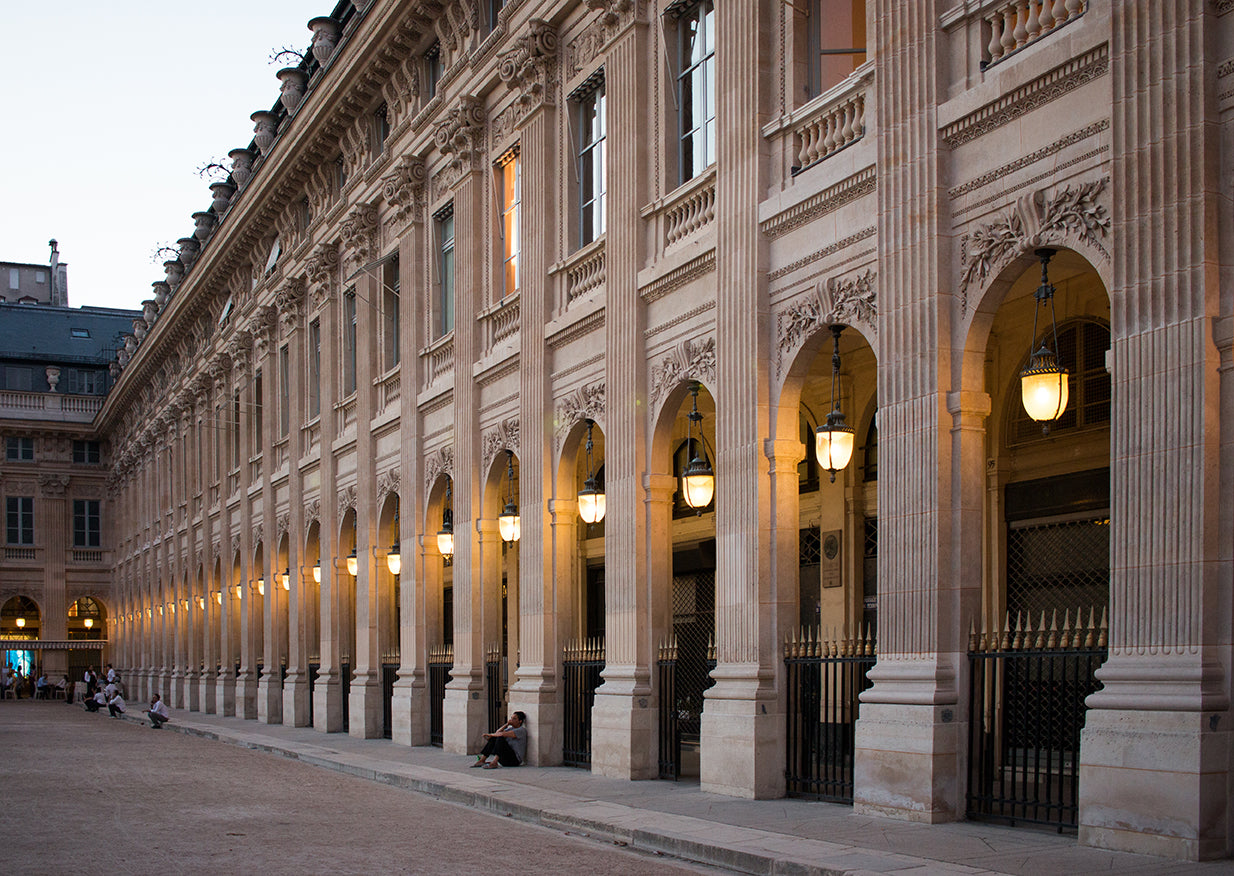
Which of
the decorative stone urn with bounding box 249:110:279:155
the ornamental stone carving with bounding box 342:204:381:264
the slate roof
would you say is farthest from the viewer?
the slate roof

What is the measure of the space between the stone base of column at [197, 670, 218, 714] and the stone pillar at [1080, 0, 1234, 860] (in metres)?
38.4

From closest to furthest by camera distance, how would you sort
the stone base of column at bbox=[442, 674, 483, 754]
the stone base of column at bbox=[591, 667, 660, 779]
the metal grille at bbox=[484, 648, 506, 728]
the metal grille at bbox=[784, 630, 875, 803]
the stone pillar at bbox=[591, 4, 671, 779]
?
the metal grille at bbox=[784, 630, 875, 803], the stone base of column at bbox=[591, 667, 660, 779], the stone pillar at bbox=[591, 4, 671, 779], the metal grille at bbox=[484, 648, 506, 728], the stone base of column at bbox=[442, 674, 483, 754]

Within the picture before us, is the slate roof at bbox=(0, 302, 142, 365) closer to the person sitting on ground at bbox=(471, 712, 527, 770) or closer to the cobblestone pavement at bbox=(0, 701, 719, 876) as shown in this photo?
the cobblestone pavement at bbox=(0, 701, 719, 876)

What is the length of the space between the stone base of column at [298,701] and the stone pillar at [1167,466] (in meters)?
26.2

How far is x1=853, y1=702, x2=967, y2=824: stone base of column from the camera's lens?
12.9 m

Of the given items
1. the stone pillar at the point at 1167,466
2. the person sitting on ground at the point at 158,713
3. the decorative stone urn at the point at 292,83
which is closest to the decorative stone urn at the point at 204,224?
the decorative stone urn at the point at 292,83

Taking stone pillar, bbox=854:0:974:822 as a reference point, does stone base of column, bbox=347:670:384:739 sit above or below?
below

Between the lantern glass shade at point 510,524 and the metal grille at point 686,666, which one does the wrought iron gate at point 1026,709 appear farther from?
the lantern glass shade at point 510,524

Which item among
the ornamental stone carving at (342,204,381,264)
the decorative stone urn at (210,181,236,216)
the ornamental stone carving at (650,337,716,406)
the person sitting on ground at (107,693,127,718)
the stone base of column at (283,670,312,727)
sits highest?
the decorative stone urn at (210,181,236,216)

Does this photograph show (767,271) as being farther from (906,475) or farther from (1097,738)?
(1097,738)

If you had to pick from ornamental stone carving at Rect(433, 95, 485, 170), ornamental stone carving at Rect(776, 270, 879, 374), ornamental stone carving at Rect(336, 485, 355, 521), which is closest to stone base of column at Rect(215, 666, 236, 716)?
ornamental stone carving at Rect(336, 485, 355, 521)

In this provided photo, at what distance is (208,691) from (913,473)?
36.6m

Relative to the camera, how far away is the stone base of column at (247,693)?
4084 centimetres

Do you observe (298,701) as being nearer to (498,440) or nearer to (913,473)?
(498,440)
